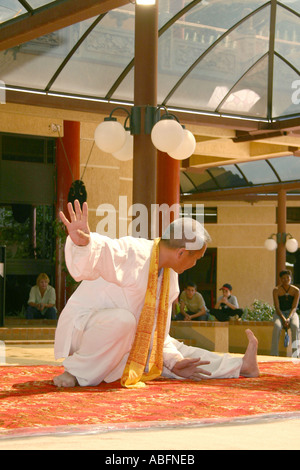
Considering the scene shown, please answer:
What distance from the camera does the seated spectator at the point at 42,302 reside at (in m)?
12.5

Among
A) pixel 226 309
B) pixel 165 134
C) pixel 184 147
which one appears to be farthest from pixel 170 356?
pixel 226 309

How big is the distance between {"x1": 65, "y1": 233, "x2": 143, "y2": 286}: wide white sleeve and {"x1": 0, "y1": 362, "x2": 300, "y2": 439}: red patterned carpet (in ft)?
1.88

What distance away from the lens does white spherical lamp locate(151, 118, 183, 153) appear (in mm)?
6254

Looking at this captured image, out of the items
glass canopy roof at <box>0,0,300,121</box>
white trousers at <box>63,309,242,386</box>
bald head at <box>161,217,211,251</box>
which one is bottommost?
white trousers at <box>63,309,242,386</box>

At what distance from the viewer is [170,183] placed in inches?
527

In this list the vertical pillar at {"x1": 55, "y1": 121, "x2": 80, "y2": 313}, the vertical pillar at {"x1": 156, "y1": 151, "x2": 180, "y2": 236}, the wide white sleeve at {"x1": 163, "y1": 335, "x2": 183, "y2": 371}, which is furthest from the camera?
the vertical pillar at {"x1": 55, "y1": 121, "x2": 80, "y2": 313}

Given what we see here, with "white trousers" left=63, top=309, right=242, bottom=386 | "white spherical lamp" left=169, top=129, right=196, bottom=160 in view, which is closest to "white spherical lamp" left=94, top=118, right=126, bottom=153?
"white spherical lamp" left=169, top=129, right=196, bottom=160

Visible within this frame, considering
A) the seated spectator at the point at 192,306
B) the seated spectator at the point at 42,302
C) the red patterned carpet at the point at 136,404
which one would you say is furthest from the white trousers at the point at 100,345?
the seated spectator at the point at 42,302

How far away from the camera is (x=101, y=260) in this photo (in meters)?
4.00

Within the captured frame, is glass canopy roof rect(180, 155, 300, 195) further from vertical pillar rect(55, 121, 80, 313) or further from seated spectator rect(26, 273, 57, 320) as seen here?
seated spectator rect(26, 273, 57, 320)

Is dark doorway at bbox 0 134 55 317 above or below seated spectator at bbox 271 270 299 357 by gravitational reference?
above

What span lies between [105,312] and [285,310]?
6861 millimetres

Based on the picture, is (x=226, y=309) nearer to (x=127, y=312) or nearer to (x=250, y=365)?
(x=250, y=365)

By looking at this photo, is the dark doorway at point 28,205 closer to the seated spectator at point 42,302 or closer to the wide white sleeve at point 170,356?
the seated spectator at point 42,302
